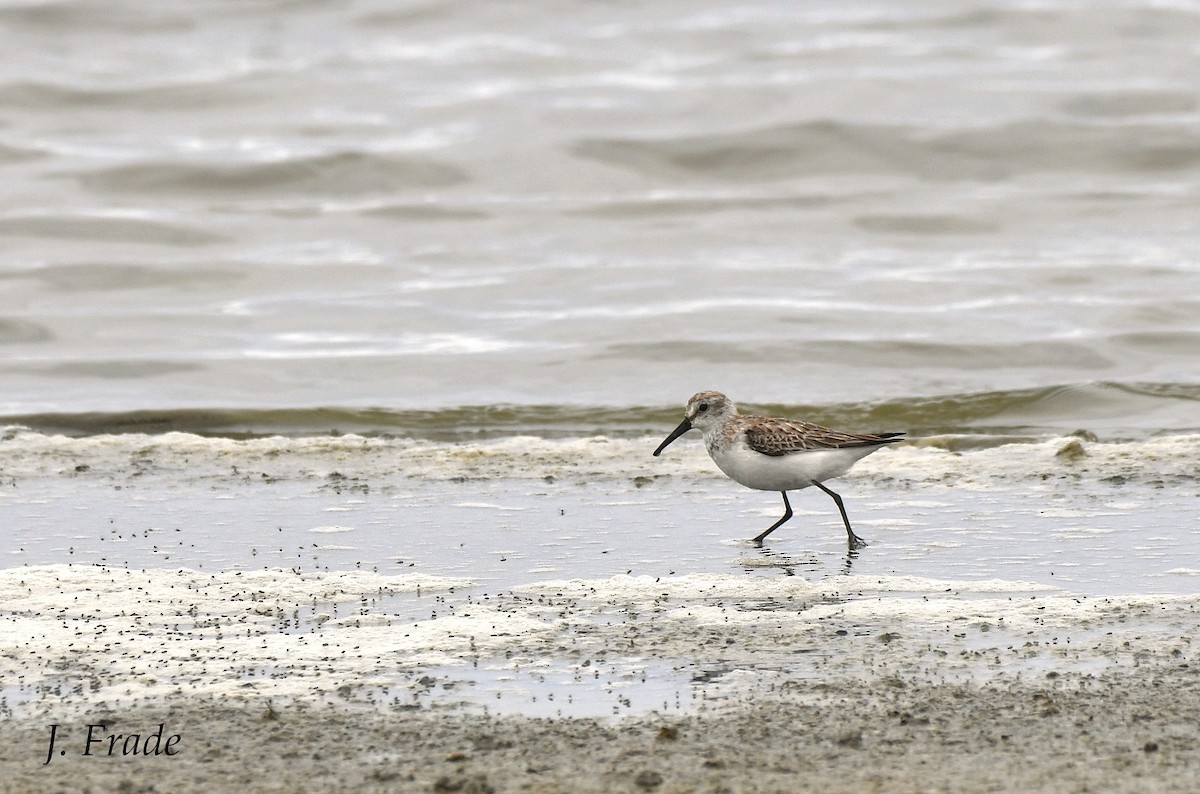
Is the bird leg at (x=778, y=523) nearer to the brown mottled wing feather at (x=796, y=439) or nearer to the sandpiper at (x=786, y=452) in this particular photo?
the sandpiper at (x=786, y=452)

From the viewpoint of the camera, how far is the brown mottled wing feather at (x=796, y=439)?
258 inches

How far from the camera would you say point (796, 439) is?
21.6 feet

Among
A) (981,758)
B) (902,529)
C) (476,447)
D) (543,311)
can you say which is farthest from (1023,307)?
(981,758)

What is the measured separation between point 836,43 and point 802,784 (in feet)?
60.6

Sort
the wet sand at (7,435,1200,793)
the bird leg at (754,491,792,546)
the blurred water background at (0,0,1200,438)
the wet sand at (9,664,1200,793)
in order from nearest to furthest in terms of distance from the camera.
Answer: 1. the wet sand at (9,664,1200,793)
2. the wet sand at (7,435,1200,793)
3. the bird leg at (754,491,792,546)
4. the blurred water background at (0,0,1200,438)

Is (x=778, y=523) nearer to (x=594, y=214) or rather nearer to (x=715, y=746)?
(x=715, y=746)

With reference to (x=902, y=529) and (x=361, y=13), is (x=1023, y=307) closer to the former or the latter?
(x=902, y=529)

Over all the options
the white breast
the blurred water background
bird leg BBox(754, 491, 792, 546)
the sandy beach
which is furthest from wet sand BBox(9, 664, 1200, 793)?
the blurred water background

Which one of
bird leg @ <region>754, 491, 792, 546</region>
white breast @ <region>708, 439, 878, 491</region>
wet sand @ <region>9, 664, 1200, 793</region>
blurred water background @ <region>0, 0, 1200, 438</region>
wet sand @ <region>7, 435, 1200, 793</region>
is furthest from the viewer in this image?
blurred water background @ <region>0, 0, 1200, 438</region>

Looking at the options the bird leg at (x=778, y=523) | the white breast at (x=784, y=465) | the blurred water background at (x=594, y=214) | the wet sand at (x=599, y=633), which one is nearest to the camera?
the wet sand at (x=599, y=633)

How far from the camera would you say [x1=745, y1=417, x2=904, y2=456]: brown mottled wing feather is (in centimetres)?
656
